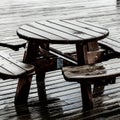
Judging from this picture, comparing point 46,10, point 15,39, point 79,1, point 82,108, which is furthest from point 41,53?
point 79,1

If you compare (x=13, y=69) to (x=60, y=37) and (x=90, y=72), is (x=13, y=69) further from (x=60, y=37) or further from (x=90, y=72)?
(x=90, y=72)

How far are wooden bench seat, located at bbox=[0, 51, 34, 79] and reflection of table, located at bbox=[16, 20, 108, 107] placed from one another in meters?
0.20

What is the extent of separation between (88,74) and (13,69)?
60 centimetres

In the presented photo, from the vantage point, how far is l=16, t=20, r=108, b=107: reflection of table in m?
3.07

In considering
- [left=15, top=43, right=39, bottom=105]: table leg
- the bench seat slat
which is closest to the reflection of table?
[left=15, top=43, right=39, bottom=105]: table leg

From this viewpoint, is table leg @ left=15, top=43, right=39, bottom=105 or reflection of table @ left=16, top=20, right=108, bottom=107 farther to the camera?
table leg @ left=15, top=43, right=39, bottom=105

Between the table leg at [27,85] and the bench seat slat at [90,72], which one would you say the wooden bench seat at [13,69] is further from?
the bench seat slat at [90,72]

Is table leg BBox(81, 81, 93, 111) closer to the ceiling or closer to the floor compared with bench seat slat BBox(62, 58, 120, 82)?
closer to the floor

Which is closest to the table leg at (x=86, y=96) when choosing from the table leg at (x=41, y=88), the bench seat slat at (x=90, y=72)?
the bench seat slat at (x=90, y=72)

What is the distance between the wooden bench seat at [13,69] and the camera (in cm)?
291

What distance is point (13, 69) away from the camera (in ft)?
9.91

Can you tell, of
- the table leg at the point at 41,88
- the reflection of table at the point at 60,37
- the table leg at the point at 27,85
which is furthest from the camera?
the table leg at the point at 41,88

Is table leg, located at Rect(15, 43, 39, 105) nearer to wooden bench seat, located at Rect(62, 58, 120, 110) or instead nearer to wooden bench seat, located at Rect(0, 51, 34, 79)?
wooden bench seat, located at Rect(0, 51, 34, 79)

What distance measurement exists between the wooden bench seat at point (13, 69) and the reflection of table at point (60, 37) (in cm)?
20
